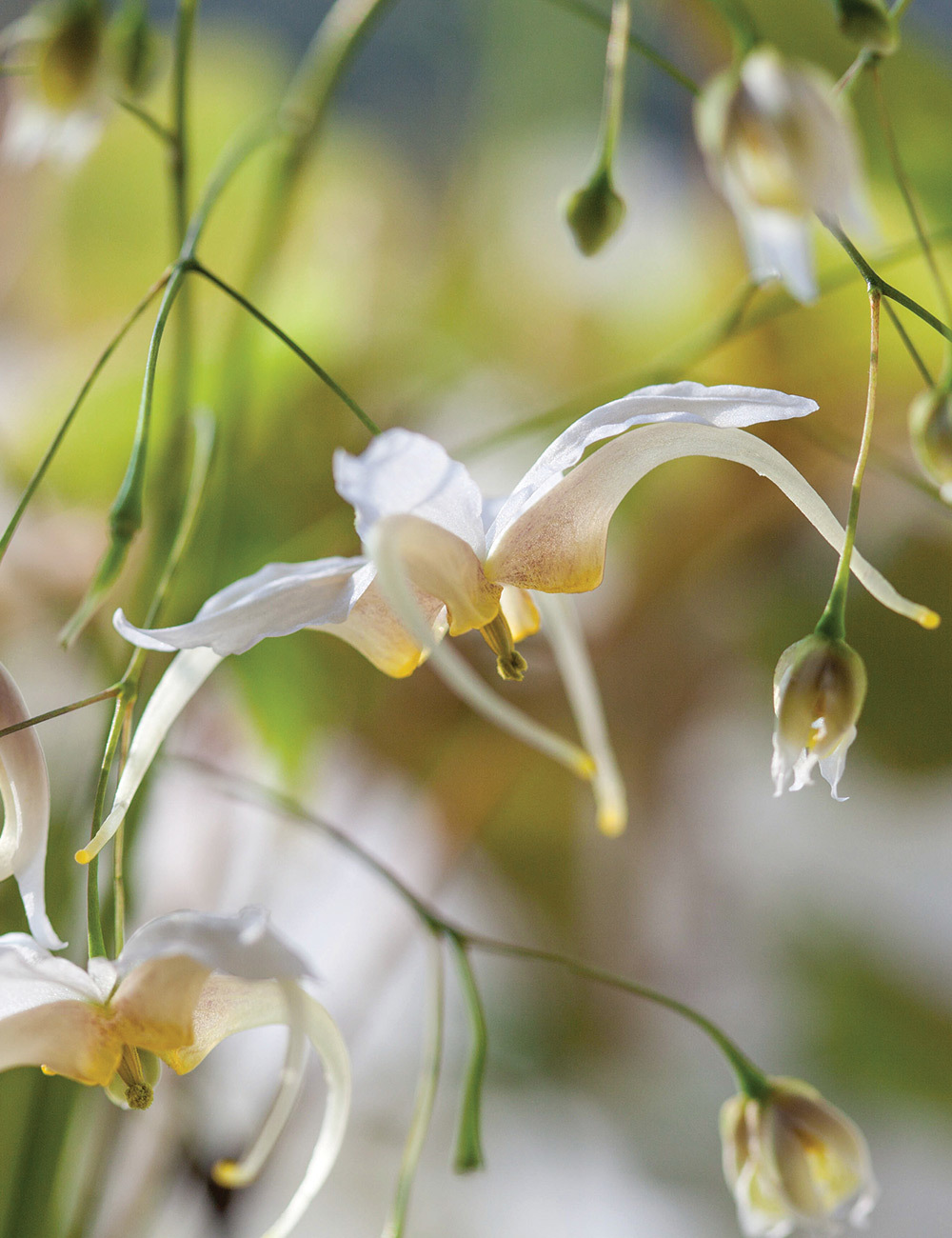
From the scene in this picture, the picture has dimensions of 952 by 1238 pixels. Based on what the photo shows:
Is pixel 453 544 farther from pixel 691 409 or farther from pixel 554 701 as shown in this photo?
pixel 554 701

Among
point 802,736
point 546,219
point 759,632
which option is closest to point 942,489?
point 802,736

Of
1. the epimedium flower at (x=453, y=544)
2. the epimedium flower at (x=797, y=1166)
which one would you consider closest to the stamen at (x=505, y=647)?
the epimedium flower at (x=453, y=544)

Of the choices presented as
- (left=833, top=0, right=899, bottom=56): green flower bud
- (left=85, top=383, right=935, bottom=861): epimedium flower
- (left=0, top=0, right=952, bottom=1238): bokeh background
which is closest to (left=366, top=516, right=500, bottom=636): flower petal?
(left=85, top=383, right=935, bottom=861): epimedium flower

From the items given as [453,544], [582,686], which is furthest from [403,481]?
[582,686]

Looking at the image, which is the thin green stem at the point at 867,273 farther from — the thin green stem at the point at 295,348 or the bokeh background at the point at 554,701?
the bokeh background at the point at 554,701

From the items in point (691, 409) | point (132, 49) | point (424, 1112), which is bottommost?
point (424, 1112)

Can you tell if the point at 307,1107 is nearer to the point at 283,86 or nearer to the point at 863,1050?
the point at 863,1050

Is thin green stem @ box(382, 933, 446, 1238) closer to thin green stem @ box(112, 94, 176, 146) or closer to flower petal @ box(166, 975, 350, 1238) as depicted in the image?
flower petal @ box(166, 975, 350, 1238)
